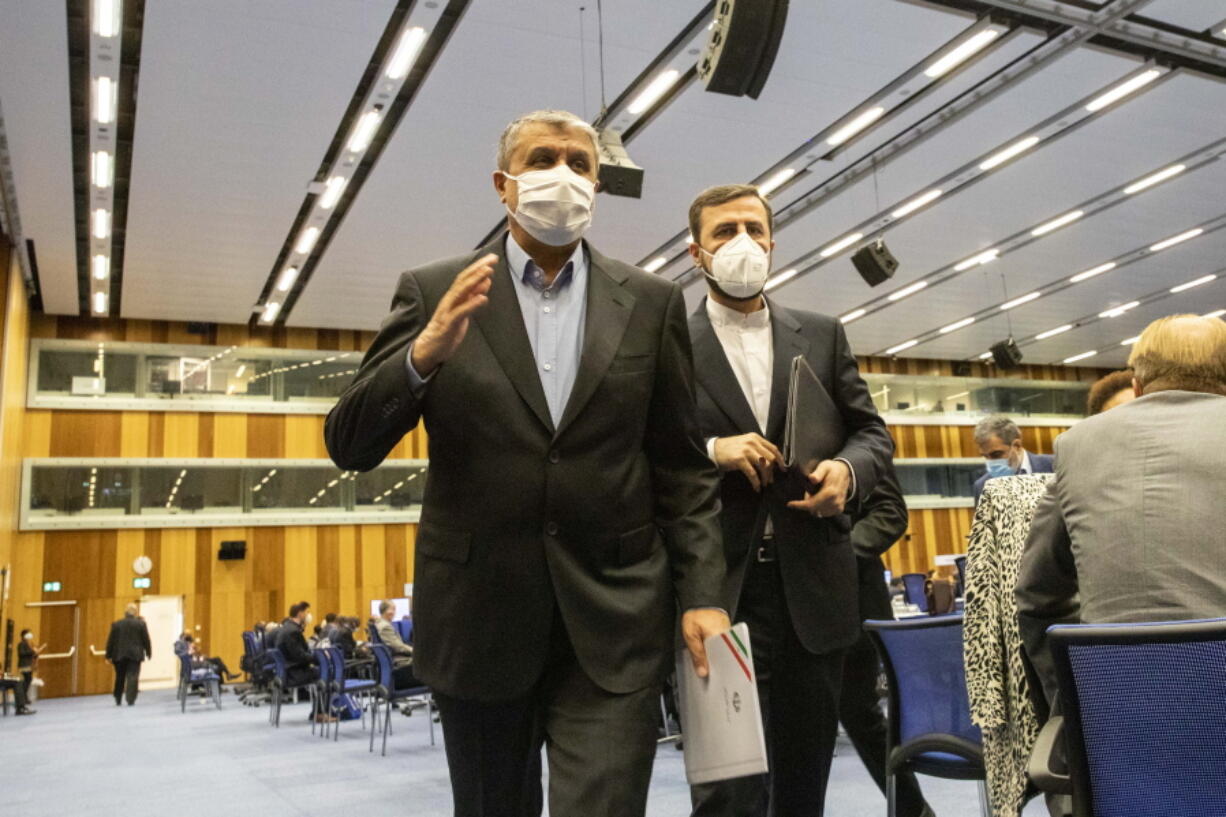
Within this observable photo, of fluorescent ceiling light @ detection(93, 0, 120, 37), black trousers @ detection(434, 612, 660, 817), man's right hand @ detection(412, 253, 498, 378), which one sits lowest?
black trousers @ detection(434, 612, 660, 817)

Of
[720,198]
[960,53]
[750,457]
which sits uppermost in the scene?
[960,53]

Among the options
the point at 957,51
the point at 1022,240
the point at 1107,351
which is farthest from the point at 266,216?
the point at 1107,351

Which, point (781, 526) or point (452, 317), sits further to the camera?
point (781, 526)

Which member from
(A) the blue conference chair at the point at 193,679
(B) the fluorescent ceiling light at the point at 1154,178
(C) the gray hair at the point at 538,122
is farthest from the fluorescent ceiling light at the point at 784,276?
(C) the gray hair at the point at 538,122

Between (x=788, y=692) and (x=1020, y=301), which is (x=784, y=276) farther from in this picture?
(x=788, y=692)

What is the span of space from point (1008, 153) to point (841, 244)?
128 inches

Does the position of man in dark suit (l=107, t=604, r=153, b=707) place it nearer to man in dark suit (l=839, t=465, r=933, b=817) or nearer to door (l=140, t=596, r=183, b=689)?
door (l=140, t=596, r=183, b=689)

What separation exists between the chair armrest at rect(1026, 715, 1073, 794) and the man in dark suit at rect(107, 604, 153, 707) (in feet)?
50.6

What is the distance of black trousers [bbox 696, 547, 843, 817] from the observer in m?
2.13

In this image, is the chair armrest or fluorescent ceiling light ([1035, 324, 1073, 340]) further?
fluorescent ceiling light ([1035, 324, 1073, 340])

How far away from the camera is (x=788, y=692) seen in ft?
7.02

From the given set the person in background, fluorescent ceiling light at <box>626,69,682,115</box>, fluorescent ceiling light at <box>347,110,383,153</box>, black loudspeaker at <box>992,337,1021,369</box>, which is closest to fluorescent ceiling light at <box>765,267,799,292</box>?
black loudspeaker at <box>992,337,1021,369</box>

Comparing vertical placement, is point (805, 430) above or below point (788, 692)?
above

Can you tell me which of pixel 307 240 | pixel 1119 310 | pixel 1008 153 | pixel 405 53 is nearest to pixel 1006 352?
pixel 1119 310
